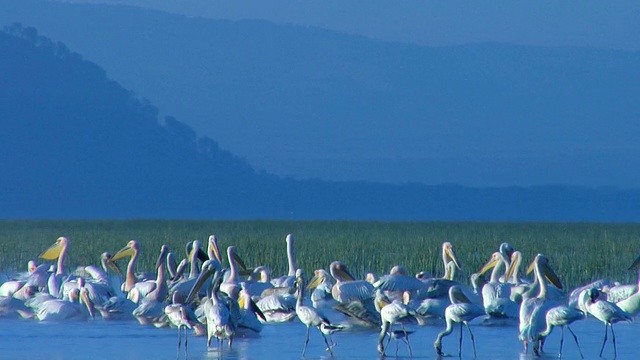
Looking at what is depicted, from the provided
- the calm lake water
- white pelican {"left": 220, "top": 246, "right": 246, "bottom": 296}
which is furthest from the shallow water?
white pelican {"left": 220, "top": 246, "right": 246, "bottom": 296}

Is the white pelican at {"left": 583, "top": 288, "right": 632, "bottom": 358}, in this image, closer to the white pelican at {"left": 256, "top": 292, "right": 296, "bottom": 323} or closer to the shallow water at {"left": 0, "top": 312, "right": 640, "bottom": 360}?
the shallow water at {"left": 0, "top": 312, "right": 640, "bottom": 360}

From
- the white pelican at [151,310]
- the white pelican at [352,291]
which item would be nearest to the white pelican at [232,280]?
the white pelican at [151,310]

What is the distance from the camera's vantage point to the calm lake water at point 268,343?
11.4 m

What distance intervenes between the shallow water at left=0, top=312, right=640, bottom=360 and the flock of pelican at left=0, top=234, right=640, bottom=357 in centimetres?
13

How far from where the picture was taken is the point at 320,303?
49.7ft

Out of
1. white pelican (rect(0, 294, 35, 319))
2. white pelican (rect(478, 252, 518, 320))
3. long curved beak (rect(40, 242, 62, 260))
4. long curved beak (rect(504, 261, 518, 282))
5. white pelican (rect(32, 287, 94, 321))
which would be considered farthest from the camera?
long curved beak (rect(40, 242, 62, 260))

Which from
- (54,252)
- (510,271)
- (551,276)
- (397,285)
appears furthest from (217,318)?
(54,252)

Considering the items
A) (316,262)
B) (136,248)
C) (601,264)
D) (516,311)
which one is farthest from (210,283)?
(601,264)

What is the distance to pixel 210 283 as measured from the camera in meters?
13.6

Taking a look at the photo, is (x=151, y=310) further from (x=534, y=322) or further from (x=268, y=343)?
(x=534, y=322)

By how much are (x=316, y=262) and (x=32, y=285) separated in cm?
685

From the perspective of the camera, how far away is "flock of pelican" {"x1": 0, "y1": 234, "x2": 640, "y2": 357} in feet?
37.7

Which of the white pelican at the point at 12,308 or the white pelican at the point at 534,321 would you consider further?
the white pelican at the point at 12,308

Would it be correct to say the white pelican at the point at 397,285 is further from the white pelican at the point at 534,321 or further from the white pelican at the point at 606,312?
the white pelican at the point at 606,312
